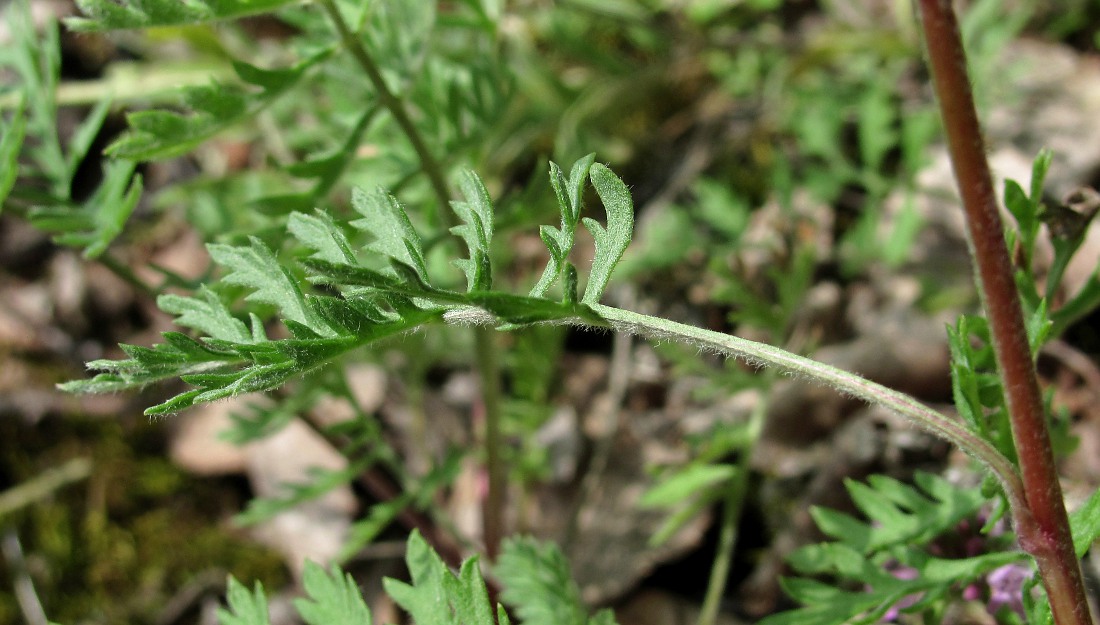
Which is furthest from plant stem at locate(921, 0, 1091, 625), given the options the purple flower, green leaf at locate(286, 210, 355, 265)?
green leaf at locate(286, 210, 355, 265)

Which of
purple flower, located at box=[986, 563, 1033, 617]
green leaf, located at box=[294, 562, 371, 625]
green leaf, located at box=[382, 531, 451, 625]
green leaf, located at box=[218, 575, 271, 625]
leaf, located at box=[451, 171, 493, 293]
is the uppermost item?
leaf, located at box=[451, 171, 493, 293]

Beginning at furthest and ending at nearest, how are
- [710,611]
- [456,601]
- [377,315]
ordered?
[710,611] < [456,601] < [377,315]

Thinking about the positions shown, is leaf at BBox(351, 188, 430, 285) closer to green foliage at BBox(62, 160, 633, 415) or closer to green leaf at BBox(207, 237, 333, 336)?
green foliage at BBox(62, 160, 633, 415)

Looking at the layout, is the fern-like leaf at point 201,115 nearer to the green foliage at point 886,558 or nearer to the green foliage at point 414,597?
the green foliage at point 414,597

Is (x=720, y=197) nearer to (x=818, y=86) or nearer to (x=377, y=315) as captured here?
(x=818, y=86)

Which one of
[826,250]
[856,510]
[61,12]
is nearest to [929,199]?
[826,250]

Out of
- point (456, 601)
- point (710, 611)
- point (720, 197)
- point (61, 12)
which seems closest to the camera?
point (456, 601)

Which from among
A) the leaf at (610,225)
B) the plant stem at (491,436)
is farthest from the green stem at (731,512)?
the leaf at (610,225)
